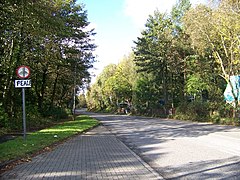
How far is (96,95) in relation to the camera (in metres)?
102

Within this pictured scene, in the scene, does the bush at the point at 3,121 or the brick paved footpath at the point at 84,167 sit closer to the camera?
the brick paved footpath at the point at 84,167

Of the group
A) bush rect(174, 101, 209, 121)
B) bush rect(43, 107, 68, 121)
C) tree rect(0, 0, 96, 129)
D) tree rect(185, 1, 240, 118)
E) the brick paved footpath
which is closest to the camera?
the brick paved footpath

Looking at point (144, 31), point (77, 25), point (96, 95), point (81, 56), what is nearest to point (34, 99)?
point (81, 56)

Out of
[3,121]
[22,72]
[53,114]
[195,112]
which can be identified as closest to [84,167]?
[22,72]

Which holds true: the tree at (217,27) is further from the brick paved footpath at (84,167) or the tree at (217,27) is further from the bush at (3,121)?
the bush at (3,121)

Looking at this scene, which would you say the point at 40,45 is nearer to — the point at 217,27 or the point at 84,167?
the point at 217,27

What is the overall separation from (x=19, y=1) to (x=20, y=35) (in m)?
6.21

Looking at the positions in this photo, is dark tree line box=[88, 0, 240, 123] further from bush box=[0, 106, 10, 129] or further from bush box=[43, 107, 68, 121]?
bush box=[0, 106, 10, 129]

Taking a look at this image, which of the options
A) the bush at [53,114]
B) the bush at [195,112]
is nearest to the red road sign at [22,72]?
the bush at [195,112]

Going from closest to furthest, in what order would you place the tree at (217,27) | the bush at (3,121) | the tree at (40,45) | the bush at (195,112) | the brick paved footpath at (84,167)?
1. the brick paved footpath at (84,167)
2. the tree at (40,45)
3. the bush at (3,121)
4. the tree at (217,27)
5. the bush at (195,112)

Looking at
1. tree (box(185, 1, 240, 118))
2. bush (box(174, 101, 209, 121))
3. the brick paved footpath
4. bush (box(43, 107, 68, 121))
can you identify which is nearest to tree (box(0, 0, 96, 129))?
bush (box(43, 107, 68, 121))

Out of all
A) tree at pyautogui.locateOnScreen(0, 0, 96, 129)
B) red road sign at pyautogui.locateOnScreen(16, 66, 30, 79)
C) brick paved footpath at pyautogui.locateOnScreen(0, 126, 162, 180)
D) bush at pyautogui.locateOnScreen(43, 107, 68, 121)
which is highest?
tree at pyautogui.locateOnScreen(0, 0, 96, 129)

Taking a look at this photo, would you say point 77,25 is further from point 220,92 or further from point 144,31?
point 220,92

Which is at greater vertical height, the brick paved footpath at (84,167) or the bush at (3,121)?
the bush at (3,121)
